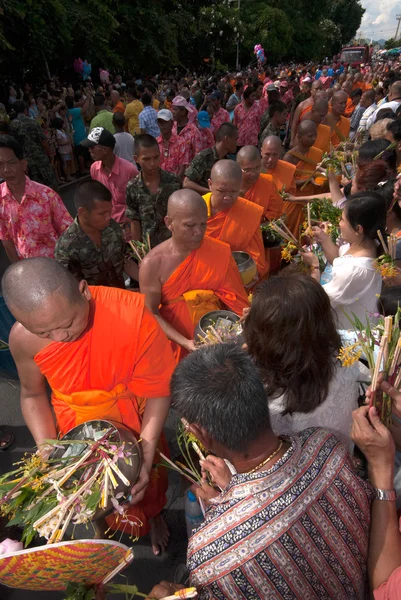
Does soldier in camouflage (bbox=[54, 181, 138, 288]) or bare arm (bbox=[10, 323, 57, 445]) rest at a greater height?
soldier in camouflage (bbox=[54, 181, 138, 288])

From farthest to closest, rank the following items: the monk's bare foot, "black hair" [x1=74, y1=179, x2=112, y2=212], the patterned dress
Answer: "black hair" [x1=74, y1=179, x2=112, y2=212], the monk's bare foot, the patterned dress

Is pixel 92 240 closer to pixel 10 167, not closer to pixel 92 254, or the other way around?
pixel 92 254

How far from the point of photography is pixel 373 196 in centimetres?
289

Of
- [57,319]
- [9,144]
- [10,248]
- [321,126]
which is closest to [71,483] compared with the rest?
[57,319]

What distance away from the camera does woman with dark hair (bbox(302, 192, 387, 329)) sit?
9.04 feet

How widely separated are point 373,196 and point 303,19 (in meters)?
49.2

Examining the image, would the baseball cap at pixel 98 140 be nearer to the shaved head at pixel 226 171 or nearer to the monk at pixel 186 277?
the shaved head at pixel 226 171

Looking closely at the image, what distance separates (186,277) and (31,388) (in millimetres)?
1437

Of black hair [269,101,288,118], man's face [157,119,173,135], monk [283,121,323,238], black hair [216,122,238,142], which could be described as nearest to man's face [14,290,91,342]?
monk [283,121,323,238]

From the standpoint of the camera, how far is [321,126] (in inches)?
286

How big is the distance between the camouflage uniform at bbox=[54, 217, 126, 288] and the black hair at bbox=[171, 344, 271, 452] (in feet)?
7.65

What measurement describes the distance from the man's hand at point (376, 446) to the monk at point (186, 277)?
1589mm

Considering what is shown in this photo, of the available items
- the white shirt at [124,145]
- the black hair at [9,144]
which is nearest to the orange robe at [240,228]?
the black hair at [9,144]

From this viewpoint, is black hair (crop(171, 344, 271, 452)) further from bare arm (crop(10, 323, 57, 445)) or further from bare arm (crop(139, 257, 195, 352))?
bare arm (crop(139, 257, 195, 352))
